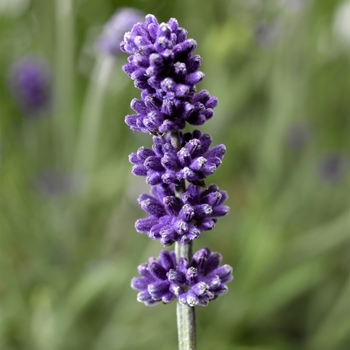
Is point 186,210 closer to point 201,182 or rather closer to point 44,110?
point 201,182

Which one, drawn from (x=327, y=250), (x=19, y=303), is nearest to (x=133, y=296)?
(x=19, y=303)

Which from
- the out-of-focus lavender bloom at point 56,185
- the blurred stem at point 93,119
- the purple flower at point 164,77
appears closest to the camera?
the purple flower at point 164,77

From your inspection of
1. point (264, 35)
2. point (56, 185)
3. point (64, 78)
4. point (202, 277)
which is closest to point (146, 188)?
point (56, 185)

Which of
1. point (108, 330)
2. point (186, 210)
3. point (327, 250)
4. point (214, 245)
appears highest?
point (214, 245)

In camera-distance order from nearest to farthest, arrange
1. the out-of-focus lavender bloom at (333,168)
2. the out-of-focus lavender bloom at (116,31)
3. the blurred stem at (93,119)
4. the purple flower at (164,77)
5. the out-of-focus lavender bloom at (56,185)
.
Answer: the purple flower at (164,77), the out-of-focus lavender bloom at (116,31), the blurred stem at (93,119), the out-of-focus lavender bloom at (56,185), the out-of-focus lavender bloom at (333,168)

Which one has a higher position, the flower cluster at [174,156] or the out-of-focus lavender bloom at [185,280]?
the flower cluster at [174,156]

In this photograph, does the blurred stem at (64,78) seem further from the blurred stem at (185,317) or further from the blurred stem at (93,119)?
the blurred stem at (185,317)

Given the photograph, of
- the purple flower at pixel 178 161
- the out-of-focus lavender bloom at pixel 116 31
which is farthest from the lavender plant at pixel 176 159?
the out-of-focus lavender bloom at pixel 116 31
